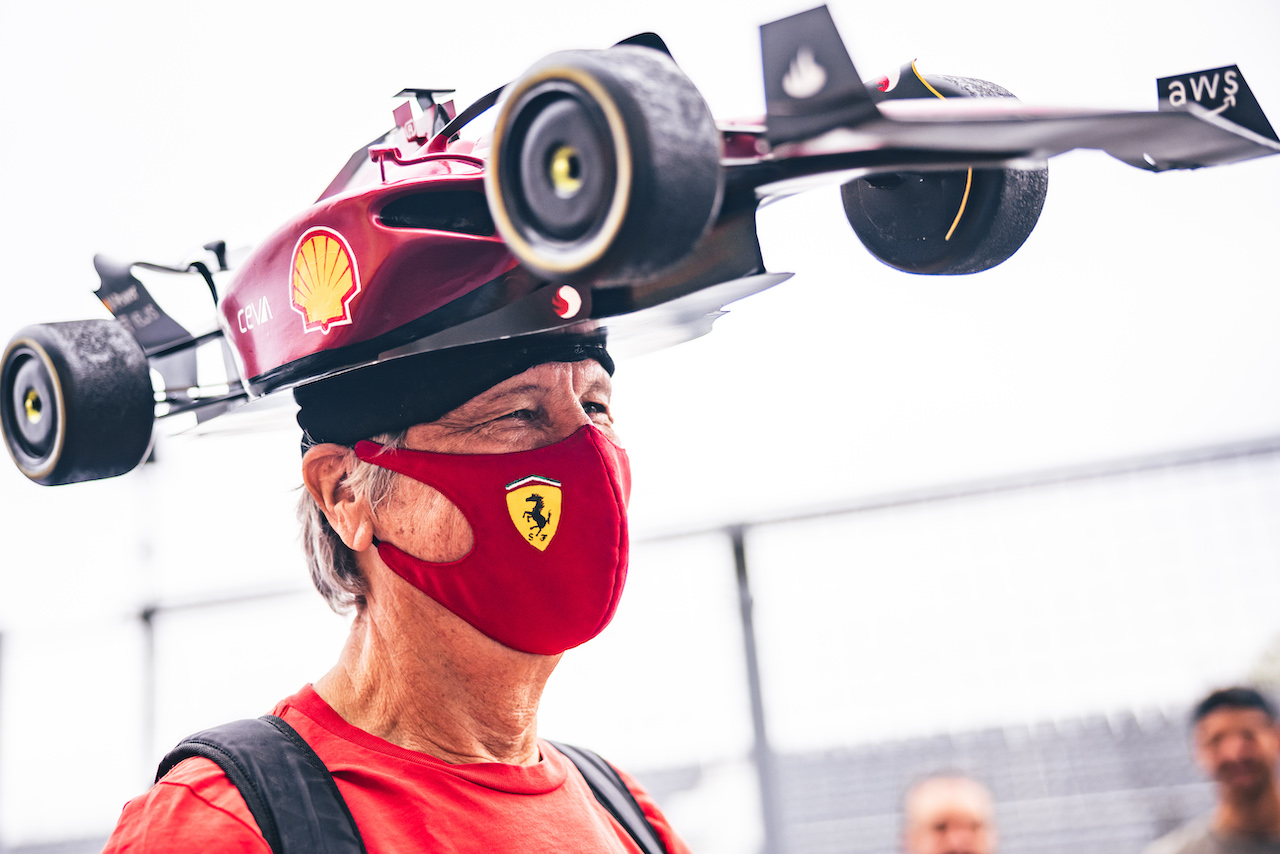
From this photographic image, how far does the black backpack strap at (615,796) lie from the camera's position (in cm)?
168

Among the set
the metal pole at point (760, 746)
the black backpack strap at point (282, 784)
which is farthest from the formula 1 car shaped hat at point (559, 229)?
the metal pole at point (760, 746)

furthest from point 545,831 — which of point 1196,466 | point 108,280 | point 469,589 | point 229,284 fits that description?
point 1196,466

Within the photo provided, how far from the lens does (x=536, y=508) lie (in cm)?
142

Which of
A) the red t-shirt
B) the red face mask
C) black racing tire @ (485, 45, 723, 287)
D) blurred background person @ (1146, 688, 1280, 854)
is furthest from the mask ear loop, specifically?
blurred background person @ (1146, 688, 1280, 854)

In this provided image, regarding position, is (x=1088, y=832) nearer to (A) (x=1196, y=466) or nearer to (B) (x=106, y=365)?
(A) (x=1196, y=466)

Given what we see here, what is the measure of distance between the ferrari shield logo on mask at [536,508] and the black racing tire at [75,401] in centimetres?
46

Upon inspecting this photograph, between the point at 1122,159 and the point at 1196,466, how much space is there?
2.39 m

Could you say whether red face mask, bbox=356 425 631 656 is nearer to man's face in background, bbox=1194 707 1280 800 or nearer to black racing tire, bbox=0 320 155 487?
black racing tire, bbox=0 320 155 487

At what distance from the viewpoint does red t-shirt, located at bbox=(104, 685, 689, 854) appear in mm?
1205

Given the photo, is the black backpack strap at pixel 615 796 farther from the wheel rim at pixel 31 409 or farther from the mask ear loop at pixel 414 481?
the wheel rim at pixel 31 409

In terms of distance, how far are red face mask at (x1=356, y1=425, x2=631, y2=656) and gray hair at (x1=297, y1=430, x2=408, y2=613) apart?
0.02m

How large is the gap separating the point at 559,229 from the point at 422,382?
0.63 meters

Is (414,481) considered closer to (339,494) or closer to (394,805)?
(339,494)

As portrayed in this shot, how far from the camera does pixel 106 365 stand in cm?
135
